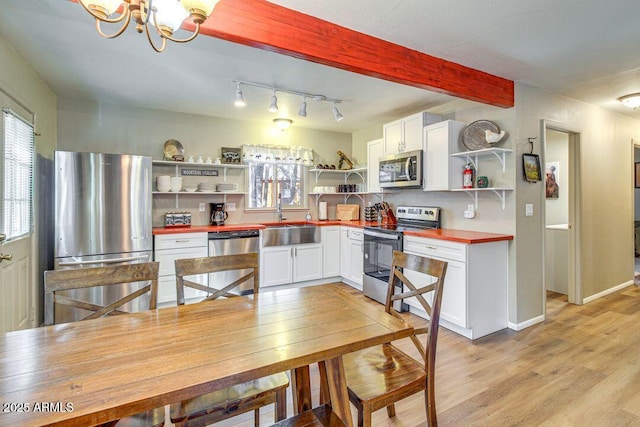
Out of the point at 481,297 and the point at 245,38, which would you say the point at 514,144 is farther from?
the point at 245,38

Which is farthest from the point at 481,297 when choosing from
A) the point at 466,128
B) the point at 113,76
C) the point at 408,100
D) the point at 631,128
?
the point at 113,76

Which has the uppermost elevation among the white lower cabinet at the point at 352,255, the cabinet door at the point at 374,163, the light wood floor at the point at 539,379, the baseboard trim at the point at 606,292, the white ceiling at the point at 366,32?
the white ceiling at the point at 366,32

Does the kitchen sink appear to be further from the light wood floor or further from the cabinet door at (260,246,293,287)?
the light wood floor

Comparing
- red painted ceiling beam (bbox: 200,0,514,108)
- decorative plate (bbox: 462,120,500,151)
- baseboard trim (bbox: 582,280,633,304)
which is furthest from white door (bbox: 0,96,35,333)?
baseboard trim (bbox: 582,280,633,304)

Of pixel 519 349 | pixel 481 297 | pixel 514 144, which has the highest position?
pixel 514 144

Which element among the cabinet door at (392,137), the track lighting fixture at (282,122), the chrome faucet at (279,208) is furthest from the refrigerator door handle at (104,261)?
the cabinet door at (392,137)

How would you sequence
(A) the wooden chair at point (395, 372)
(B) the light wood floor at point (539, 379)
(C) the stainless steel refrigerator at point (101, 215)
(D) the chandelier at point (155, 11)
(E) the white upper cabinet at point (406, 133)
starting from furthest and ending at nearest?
(E) the white upper cabinet at point (406, 133) → (C) the stainless steel refrigerator at point (101, 215) → (B) the light wood floor at point (539, 379) → (A) the wooden chair at point (395, 372) → (D) the chandelier at point (155, 11)

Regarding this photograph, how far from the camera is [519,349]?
2658 millimetres

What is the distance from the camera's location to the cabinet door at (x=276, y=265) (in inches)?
162

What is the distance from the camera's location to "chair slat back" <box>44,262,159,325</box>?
4.77 feet

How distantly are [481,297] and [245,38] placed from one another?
112 inches

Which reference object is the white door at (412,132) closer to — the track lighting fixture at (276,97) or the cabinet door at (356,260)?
the track lighting fixture at (276,97)

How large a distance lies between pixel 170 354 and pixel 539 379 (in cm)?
245

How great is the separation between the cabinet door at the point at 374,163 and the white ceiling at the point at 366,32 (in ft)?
2.12
